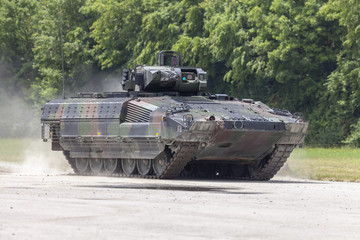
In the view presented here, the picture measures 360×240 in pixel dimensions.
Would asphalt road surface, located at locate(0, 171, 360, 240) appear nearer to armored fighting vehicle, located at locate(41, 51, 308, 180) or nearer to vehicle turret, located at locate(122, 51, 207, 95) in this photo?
armored fighting vehicle, located at locate(41, 51, 308, 180)

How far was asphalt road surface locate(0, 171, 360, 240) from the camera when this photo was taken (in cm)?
1257

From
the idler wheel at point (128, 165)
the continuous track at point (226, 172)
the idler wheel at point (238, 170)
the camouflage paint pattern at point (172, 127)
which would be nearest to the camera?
the camouflage paint pattern at point (172, 127)

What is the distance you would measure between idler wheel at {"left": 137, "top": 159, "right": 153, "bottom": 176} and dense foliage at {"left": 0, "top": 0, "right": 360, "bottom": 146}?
1852 cm

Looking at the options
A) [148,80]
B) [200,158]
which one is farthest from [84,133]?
[200,158]

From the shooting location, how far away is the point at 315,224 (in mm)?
13891

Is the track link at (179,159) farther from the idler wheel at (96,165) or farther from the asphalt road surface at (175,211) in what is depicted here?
the idler wheel at (96,165)

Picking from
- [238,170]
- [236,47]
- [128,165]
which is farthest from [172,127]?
[236,47]

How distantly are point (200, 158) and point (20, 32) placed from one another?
144 feet

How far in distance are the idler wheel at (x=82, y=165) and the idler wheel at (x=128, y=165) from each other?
1996mm

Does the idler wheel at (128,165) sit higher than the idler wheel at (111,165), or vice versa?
the idler wheel at (128,165)

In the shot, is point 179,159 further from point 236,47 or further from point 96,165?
point 236,47

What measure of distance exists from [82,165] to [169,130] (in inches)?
221

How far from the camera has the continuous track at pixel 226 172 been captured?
80.9 feet

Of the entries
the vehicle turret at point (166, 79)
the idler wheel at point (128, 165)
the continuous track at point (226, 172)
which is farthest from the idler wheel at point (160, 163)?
the vehicle turret at point (166, 79)
